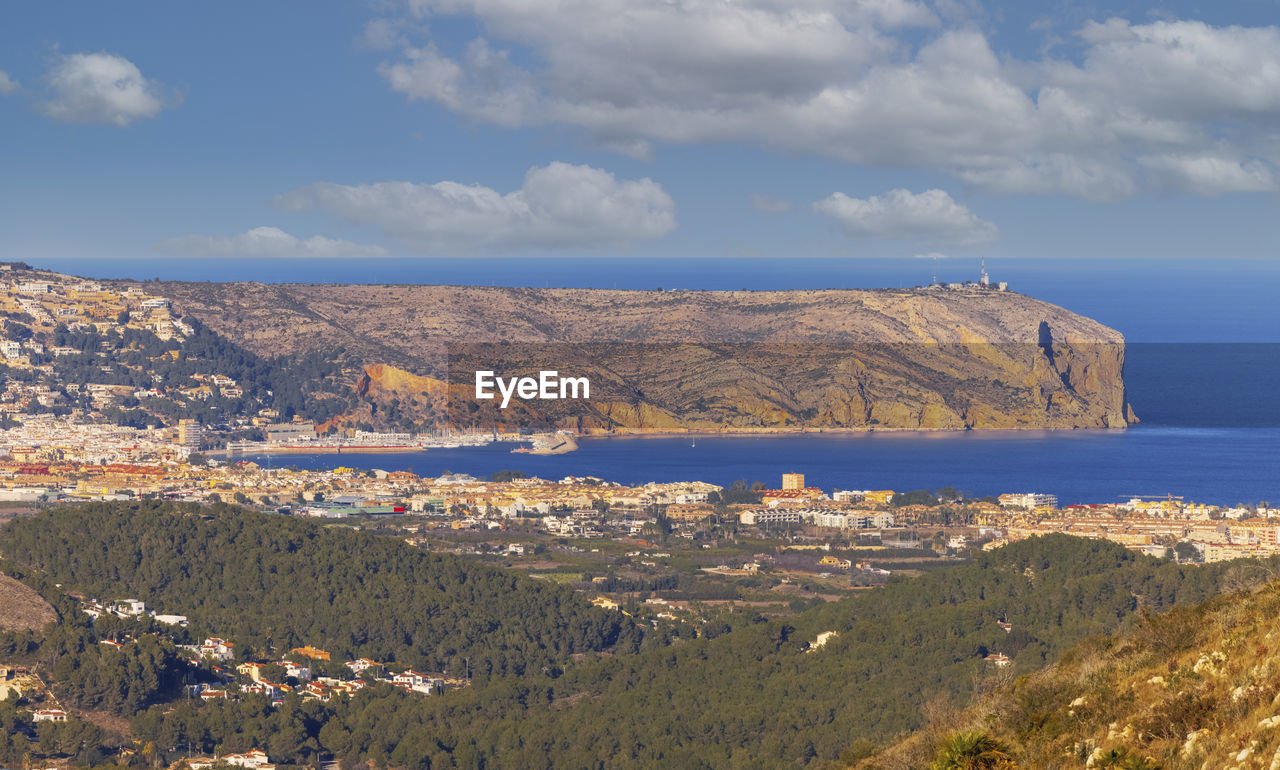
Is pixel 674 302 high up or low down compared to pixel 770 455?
up

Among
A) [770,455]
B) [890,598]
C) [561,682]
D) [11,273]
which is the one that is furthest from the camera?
[11,273]

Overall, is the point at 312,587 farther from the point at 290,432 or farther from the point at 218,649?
the point at 290,432

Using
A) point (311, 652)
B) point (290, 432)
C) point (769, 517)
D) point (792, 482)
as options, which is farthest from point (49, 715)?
point (290, 432)

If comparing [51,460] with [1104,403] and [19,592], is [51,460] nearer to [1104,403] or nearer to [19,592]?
→ [19,592]

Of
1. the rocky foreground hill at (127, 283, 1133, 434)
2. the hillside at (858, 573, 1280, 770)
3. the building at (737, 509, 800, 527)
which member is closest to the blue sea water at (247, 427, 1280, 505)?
the rocky foreground hill at (127, 283, 1133, 434)

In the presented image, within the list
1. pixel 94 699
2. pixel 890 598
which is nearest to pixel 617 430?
pixel 890 598

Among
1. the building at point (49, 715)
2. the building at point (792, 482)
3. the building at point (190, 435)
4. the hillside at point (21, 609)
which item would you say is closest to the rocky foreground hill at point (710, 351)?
the building at point (190, 435)
